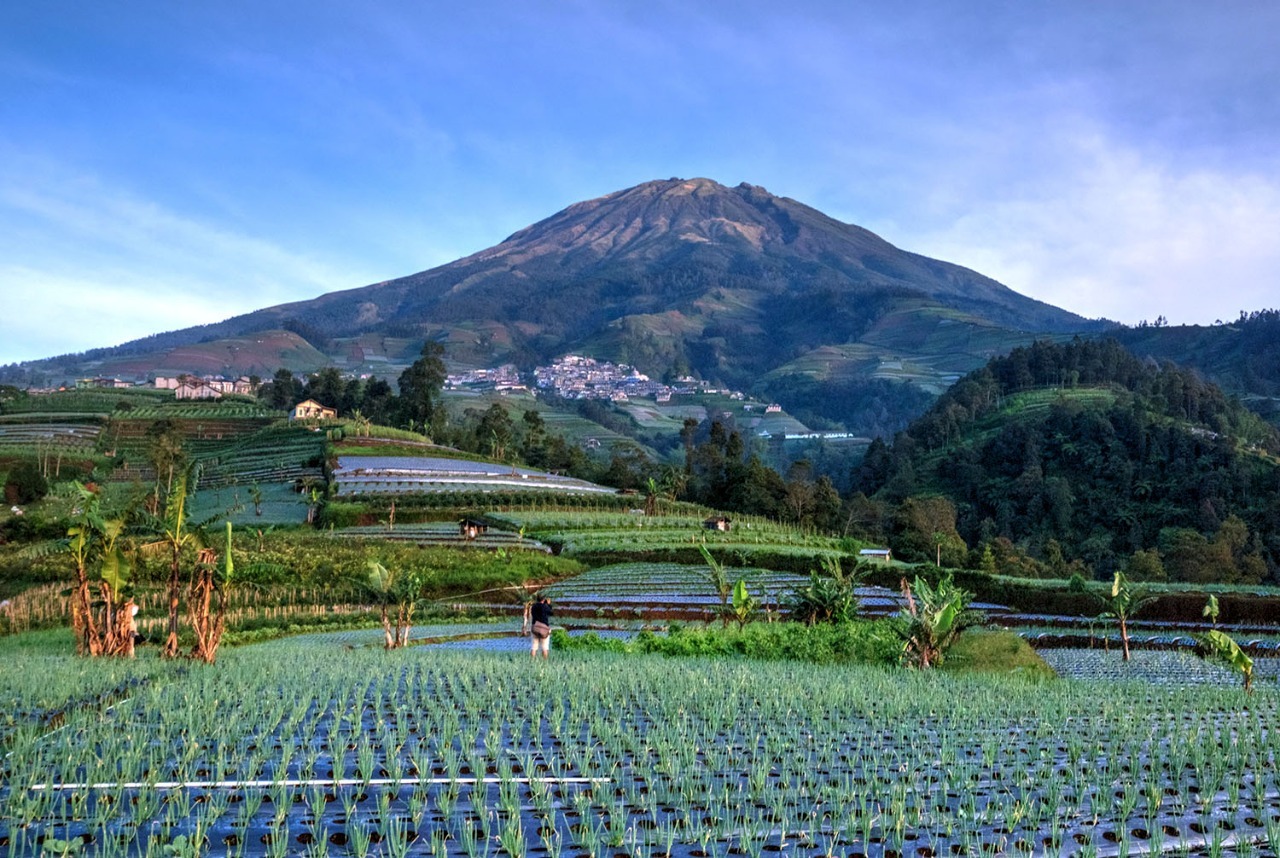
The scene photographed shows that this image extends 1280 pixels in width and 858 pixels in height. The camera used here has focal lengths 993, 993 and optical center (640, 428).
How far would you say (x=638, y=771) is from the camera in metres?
6.18

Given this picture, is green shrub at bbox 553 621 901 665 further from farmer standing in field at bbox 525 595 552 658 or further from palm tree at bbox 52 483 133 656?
palm tree at bbox 52 483 133 656

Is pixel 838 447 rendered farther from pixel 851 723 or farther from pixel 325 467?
pixel 851 723

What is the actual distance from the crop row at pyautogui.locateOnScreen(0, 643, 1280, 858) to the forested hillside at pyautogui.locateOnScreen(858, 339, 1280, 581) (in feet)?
134

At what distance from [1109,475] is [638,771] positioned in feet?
236

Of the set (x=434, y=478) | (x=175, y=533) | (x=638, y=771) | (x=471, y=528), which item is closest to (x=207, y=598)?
(x=175, y=533)

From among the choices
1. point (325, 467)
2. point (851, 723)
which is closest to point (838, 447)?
A: point (325, 467)

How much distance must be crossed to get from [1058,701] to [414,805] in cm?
725

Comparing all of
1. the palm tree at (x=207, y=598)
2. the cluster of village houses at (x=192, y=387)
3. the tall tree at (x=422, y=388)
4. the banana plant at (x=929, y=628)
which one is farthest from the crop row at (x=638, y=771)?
the cluster of village houses at (x=192, y=387)

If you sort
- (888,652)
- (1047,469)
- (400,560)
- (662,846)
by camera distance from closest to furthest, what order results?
(662,846)
(888,652)
(400,560)
(1047,469)

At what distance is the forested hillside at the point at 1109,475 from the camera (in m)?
55.2

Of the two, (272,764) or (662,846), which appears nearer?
(662,846)

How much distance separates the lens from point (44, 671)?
10.6 metres

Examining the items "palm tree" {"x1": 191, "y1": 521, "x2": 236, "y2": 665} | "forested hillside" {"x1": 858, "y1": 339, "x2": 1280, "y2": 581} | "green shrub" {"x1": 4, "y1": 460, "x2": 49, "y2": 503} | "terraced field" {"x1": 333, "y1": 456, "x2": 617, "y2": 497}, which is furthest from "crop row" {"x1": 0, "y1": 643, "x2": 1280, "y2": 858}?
"green shrub" {"x1": 4, "y1": 460, "x2": 49, "y2": 503}

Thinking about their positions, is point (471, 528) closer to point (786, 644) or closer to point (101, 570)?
point (786, 644)
